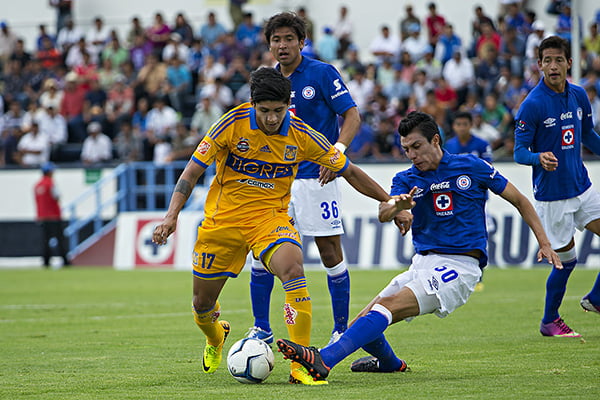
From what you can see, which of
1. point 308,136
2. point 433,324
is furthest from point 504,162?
point 308,136

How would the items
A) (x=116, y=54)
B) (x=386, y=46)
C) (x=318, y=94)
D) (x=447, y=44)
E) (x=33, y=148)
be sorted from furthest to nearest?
(x=116, y=54)
(x=386, y=46)
(x=33, y=148)
(x=447, y=44)
(x=318, y=94)

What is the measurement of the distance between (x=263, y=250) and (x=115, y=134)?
1955 cm

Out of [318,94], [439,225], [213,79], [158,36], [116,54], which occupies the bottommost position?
[439,225]

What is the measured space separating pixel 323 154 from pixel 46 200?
16.3m

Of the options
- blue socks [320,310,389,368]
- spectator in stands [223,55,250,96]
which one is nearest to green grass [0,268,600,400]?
blue socks [320,310,389,368]

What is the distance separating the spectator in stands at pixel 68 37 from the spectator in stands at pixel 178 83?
4.94 m

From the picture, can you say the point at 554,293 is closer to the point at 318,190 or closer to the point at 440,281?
the point at 318,190

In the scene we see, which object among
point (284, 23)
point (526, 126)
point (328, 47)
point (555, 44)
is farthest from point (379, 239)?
point (284, 23)

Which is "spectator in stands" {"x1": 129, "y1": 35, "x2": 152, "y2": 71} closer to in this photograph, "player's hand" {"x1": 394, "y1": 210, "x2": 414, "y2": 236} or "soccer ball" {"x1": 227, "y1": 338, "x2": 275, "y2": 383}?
"soccer ball" {"x1": 227, "y1": 338, "x2": 275, "y2": 383}

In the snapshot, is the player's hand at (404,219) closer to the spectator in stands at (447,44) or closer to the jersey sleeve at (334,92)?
the jersey sleeve at (334,92)

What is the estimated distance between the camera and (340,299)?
8.62 metres

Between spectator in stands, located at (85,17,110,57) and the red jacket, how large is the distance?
8.27 meters

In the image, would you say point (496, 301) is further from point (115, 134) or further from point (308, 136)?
point (115, 134)

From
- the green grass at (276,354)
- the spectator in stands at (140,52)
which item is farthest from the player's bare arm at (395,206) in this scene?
the spectator in stands at (140,52)
